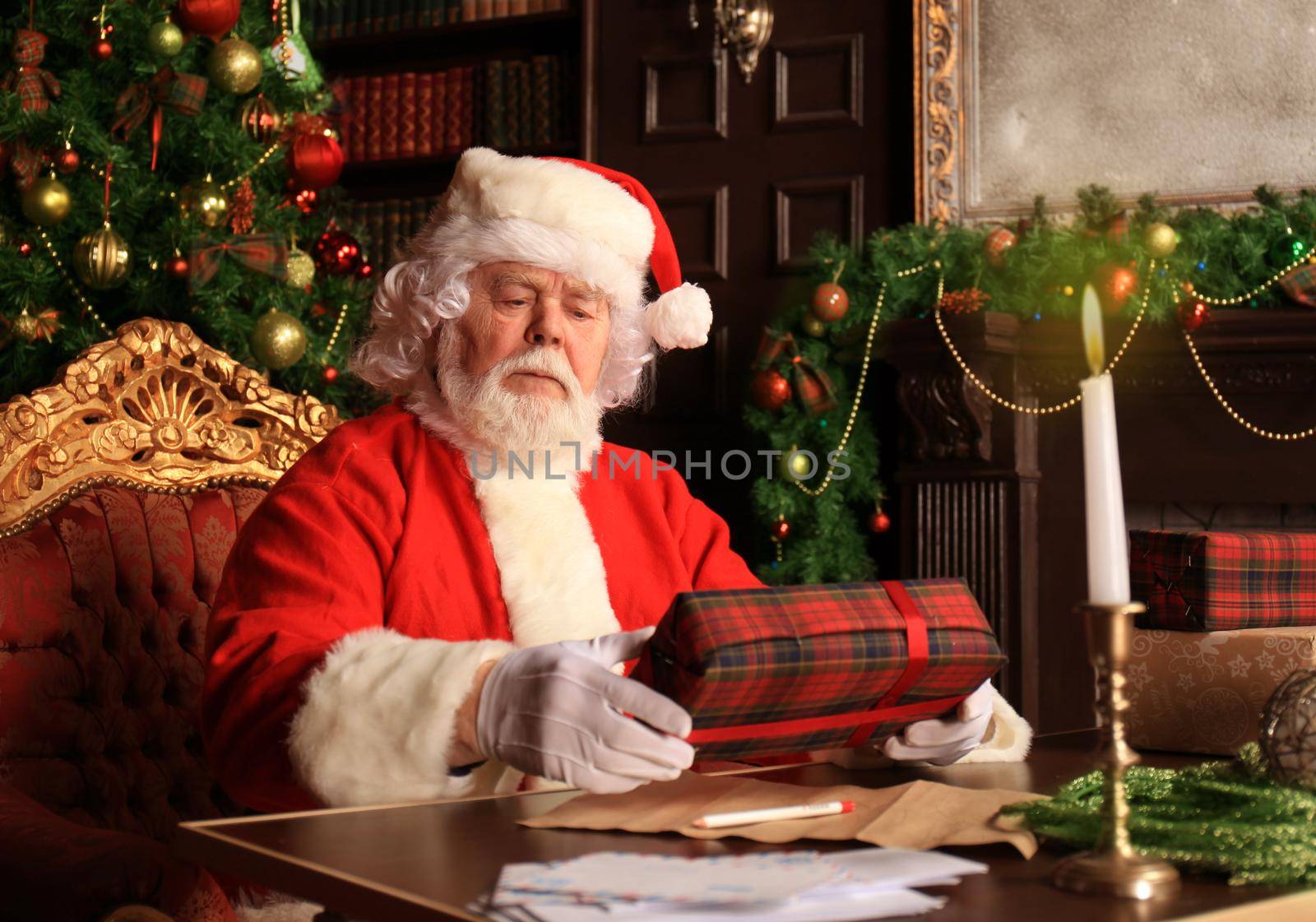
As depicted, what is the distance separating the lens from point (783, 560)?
3842mm

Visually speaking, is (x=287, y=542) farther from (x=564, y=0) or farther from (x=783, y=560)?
(x=564, y=0)

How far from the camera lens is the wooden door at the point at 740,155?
4.04 meters

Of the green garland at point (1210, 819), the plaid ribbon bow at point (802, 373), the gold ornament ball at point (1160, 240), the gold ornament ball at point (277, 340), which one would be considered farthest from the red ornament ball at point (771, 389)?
the green garland at point (1210, 819)

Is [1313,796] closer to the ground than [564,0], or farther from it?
closer to the ground

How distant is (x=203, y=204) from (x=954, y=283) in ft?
6.41

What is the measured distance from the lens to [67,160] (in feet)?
10.2

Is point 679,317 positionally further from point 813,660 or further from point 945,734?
point 813,660

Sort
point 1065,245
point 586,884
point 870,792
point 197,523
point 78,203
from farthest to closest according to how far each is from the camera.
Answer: point 1065,245 < point 78,203 < point 197,523 < point 870,792 < point 586,884

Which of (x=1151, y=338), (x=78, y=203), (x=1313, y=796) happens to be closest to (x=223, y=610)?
(x=1313, y=796)

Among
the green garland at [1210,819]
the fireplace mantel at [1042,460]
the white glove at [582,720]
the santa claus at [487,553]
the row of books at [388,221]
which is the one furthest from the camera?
the row of books at [388,221]

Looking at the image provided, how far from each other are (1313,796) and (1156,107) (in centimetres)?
303

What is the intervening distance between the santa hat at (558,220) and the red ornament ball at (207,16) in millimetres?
1266

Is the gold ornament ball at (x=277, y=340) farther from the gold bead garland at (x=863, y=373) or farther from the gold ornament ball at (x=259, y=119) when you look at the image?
the gold bead garland at (x=863, y=373)

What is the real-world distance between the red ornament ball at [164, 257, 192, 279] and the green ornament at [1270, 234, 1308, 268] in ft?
8.71
